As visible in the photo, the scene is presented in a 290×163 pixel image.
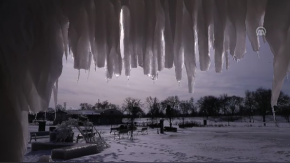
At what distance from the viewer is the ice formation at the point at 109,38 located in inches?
60.8

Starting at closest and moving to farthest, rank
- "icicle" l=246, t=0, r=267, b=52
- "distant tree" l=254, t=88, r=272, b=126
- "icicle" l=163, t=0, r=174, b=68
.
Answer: "icicle" l=246, t=0, r=267, b=52, "icicle" l=163, t=0, r=174, b=68, "distant tree" l=254, t=88, r=272, b=126

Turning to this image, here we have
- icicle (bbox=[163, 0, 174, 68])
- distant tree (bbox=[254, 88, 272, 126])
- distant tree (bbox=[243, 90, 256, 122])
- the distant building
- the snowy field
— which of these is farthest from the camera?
distant tree (bbox=[243, 90, 256, 122])

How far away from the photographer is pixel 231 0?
1.51 meters

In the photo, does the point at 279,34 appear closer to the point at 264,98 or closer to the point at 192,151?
the point at 192,151

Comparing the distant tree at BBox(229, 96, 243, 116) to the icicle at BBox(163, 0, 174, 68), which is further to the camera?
the distant tree at BBox(229, 96, 243, 116)

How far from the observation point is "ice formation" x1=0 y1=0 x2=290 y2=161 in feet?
→ 5.07

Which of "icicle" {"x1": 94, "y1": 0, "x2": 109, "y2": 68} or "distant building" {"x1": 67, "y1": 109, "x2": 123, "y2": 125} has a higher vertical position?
"icicle" {"x1": 94, "y1": 0, "x2": 109, "y2": 68}

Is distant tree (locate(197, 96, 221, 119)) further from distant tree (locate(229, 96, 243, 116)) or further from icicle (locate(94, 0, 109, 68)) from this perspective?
icicle (locate(94, 0, 109, 68))

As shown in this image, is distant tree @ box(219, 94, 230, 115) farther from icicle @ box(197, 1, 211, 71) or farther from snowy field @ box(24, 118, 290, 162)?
icicle @ box(197, 1, 211, 71)

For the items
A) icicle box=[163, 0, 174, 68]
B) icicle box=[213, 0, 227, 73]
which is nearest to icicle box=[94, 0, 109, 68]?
icicle box=[163, 0, 174, 68]

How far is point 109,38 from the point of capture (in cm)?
170

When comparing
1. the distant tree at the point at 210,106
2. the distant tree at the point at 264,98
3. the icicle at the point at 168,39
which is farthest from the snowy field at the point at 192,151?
the distant tree at the point at 210,106

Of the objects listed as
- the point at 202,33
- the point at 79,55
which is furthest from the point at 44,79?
the point at 202,33

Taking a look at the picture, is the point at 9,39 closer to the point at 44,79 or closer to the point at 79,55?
the point at 44,79
